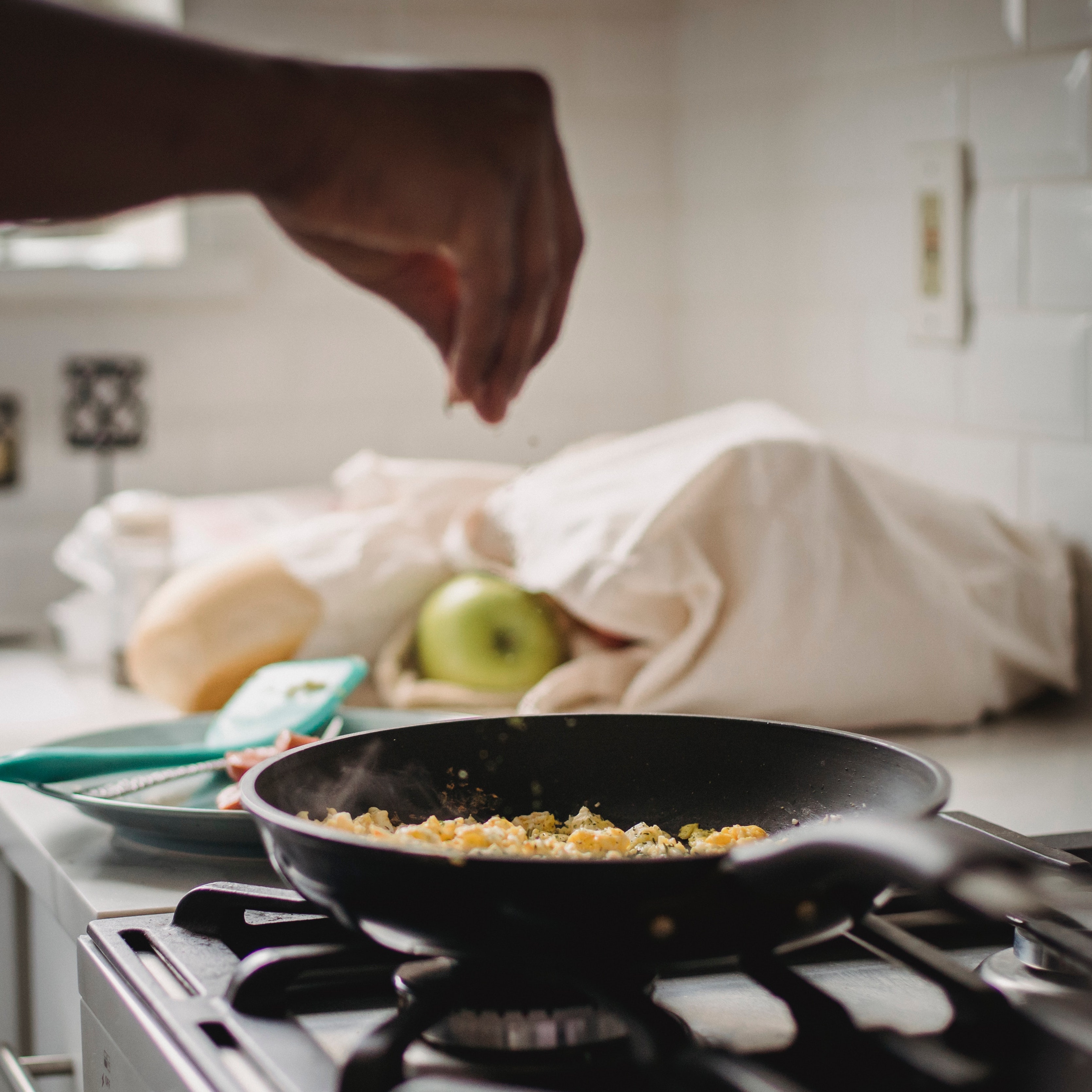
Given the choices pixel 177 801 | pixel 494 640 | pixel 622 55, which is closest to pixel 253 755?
pixel 177 801

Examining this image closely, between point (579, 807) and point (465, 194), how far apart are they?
0.34m

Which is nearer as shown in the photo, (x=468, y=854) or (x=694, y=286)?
(x=468, y=854)

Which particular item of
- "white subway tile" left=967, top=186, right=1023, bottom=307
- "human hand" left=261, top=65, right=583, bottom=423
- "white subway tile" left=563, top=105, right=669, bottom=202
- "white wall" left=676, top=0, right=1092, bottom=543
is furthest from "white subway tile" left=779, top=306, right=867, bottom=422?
"human hand" left=261, top=65, right=583, bottom=423

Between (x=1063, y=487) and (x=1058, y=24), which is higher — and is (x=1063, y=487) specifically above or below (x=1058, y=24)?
below

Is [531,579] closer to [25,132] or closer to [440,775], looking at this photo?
[440,775]

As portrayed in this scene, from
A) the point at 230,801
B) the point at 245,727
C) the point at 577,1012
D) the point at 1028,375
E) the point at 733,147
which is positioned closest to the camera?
the point at 577,1012

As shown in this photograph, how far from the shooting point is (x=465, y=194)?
0.52m

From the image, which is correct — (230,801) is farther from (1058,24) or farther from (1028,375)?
(1058,24)

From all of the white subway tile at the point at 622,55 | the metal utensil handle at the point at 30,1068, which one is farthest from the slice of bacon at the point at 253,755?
the white subway tile at the point at 622,55

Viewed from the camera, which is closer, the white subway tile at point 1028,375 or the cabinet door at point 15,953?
the cabinet door at point 15,953

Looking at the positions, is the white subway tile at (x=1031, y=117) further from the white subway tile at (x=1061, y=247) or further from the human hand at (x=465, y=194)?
the human hand at (x=465, y=194)

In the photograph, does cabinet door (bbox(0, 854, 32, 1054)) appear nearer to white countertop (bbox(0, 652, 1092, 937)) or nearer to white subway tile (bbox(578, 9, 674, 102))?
white countertop (bbox(0, 652, 1092, 937))

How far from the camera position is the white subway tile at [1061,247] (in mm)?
1273

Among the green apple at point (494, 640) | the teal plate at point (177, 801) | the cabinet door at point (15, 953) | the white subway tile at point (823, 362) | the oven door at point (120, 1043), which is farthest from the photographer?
the white subway tile at point (823, 362)
